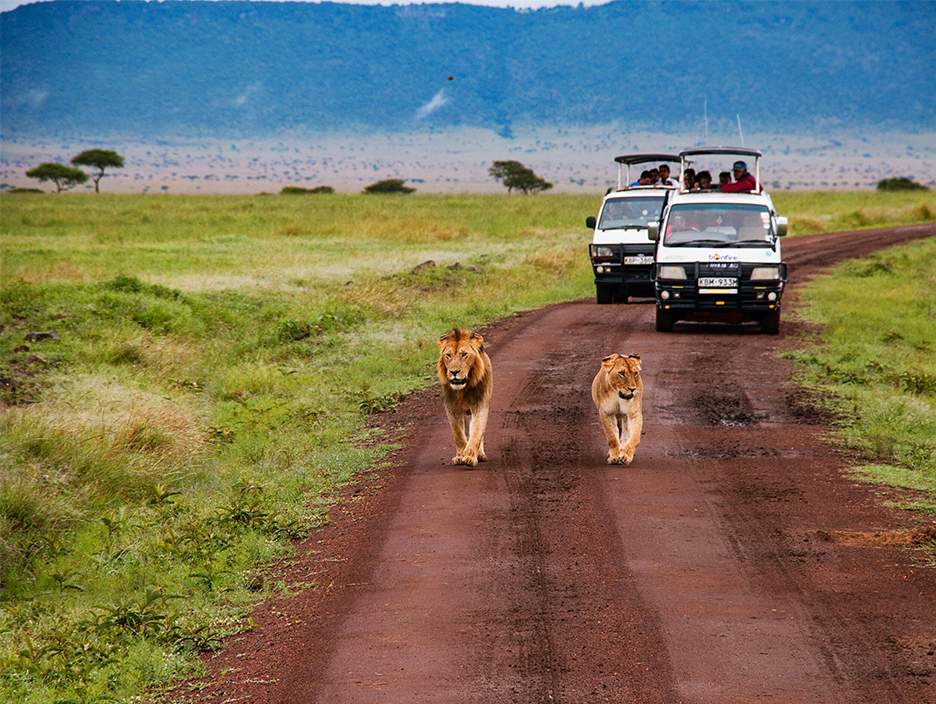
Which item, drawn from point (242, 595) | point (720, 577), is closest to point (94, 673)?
point (242, 595)

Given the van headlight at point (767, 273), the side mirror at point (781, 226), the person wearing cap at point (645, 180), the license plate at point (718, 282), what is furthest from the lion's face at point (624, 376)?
the person wearing cap at point (645, 180)

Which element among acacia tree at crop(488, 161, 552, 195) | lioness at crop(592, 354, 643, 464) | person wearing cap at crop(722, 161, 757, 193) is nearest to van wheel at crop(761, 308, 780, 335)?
person wearing cap at crop(722, 161, 757, 193)

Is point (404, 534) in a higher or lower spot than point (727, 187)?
lower

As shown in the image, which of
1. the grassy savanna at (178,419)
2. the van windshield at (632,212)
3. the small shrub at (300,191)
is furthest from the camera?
the small shrub at (300,191)

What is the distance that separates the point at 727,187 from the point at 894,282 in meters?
8.62

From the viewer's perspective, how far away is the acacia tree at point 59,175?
88500 mm

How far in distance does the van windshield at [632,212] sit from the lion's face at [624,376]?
12450mm

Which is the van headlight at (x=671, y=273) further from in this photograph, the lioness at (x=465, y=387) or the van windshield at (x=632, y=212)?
the lioness at (x=465, y=387)

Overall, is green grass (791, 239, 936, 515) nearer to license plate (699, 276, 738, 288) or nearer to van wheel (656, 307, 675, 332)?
license plate (699, 276, 738, 288)

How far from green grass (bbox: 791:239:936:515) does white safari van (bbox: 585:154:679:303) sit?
3107 mm

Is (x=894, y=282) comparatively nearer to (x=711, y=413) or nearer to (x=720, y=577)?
(x=711, y=413)

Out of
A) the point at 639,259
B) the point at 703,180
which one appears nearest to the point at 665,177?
the point at 639,259

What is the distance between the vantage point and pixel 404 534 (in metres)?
7.20

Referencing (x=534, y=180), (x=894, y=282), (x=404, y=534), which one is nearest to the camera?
(x=404, y=534)
